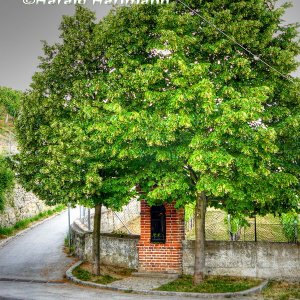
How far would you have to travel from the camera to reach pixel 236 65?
1153 cm

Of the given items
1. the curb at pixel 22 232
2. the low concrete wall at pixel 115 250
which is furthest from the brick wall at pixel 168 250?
the curb at pixel 22 232

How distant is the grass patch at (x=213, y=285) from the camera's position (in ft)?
40.3

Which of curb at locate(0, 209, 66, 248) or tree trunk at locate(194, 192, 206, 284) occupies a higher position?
tree trunk at locate(194, 192, 206, 284)

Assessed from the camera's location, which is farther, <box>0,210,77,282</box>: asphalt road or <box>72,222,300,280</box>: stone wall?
<box>0,210,77,282</box>: asphalt road

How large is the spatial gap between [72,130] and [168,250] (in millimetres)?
5926

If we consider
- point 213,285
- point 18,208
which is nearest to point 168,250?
point 213,285

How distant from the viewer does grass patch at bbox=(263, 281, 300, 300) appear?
11852mm

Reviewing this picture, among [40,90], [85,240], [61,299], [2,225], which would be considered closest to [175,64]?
[40,90]

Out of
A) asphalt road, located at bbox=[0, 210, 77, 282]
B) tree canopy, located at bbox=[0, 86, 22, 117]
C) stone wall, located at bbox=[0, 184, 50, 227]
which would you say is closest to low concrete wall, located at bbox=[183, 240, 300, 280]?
asphalt road, located at bbox=[0, 210, 77, 282]

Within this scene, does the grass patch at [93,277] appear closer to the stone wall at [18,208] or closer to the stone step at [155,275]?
the stone step at [155,275]

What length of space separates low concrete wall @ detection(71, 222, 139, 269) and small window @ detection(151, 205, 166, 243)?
0.82 m

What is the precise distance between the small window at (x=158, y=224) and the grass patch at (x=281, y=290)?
13.7 ft

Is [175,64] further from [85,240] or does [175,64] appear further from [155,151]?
[85,240]

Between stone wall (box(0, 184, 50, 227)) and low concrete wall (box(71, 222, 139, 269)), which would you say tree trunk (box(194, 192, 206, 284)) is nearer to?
low concrete wall (box(71, 222, 139, 269))
